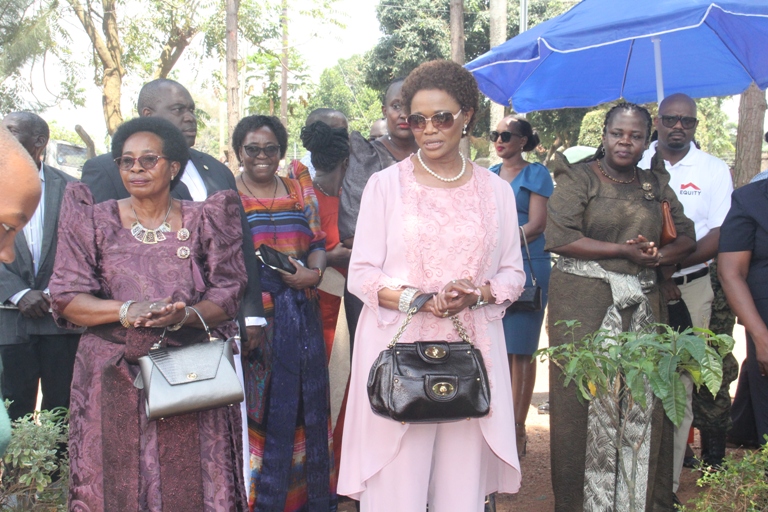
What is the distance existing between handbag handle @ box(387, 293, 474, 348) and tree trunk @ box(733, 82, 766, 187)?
5.75 m

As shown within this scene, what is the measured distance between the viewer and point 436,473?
3.27m

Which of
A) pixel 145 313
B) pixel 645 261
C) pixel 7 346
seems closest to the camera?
pixel 145 313

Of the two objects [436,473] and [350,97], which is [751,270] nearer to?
[436,473]

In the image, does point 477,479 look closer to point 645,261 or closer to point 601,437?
point 601,437

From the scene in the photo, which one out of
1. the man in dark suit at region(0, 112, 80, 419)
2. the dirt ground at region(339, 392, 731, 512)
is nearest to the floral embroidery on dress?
the dirt ground at region(339, 392, 731, 512)

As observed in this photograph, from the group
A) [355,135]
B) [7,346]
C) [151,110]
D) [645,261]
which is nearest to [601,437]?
[645,261]

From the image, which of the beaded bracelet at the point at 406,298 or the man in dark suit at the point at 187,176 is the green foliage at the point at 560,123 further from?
the beaded bracelet at the point at 406,298

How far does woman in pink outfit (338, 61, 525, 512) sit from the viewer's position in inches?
126

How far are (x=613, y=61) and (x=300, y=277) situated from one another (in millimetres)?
3715

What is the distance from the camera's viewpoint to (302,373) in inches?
168

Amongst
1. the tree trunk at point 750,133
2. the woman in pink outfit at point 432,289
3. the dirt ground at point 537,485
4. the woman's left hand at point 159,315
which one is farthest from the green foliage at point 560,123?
the woman's left hand at point 159,315

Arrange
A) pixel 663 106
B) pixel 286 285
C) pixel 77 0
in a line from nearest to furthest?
pixel 286 285 → pixel 663 106 → pixel 77 0

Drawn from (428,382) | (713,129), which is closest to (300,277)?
(428,382)

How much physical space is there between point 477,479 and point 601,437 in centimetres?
103
